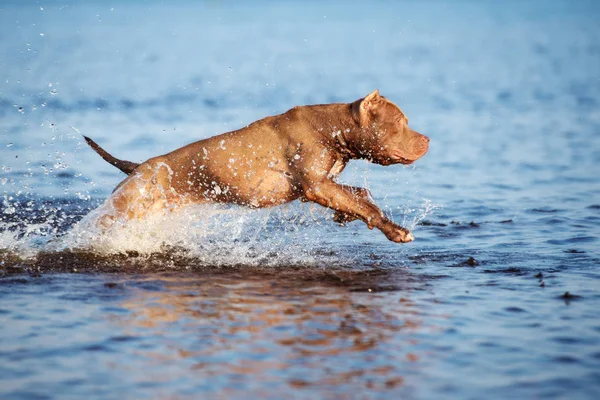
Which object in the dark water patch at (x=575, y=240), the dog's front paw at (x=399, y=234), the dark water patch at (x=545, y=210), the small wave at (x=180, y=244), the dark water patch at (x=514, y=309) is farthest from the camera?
the dark water patch at (x=545, y=210)

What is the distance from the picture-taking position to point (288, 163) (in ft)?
30.2

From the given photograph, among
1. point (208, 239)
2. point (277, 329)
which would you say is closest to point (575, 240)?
point (208, 239)

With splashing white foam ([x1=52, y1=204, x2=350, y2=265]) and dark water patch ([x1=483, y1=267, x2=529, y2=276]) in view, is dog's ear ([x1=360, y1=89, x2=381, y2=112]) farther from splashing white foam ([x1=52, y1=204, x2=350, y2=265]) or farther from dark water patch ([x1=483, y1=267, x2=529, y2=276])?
dark water patch ([x1=483, y1=267, x2=529, y2=276])

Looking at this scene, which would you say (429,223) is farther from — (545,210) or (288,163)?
(288,163)

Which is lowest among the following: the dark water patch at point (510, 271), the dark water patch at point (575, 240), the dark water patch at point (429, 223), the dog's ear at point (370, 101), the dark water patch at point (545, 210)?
the dark water patch at point (510, 271)

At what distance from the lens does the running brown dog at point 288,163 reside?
9086 millimetres

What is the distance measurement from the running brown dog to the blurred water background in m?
0.32

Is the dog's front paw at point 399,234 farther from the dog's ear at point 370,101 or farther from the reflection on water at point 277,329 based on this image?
the dog's ear at point 370,101

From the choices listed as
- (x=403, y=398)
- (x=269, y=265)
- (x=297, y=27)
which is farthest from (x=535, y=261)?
(x=297, y=27)

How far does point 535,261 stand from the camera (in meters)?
9.43

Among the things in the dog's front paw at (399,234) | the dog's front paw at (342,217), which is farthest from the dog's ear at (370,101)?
the dog's front paw at (399,234)

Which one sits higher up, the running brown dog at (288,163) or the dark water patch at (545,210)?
the running brown dog at (288,163)

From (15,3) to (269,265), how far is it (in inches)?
2318

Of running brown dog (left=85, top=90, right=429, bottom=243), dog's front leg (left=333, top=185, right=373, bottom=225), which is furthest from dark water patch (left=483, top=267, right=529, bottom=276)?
dog's front leg (left=333, top=185, right=373, bottom=225)
